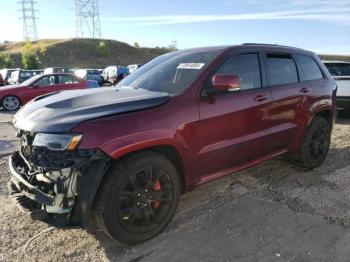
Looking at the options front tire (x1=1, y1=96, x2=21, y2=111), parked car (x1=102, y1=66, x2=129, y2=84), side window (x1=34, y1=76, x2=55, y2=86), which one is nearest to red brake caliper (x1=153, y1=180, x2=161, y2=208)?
side window (x1=34, y1=76, x2=55, y2=86)

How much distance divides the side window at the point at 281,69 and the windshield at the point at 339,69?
673cm

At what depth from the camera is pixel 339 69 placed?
11.6 metres

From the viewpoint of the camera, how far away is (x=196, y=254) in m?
3.52

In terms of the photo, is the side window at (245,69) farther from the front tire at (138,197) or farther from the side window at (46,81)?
the side window at (46,81)

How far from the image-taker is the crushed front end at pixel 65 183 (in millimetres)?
3219

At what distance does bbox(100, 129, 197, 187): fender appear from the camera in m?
3.33

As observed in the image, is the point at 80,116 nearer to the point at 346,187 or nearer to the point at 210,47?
the point at 210,47

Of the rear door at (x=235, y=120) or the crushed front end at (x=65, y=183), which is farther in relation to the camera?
the rear door at (x=235, y=120)

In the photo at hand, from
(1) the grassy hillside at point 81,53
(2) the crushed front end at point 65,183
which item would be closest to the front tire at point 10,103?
(2) the crushed front end at point 65,183

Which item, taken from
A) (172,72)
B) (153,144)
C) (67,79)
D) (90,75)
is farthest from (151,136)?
(90,75)

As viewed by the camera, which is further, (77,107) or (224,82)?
(224,82)

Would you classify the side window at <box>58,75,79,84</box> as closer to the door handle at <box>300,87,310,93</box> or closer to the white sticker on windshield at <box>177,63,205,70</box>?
the door handle at <box>300,87,310,93</box>

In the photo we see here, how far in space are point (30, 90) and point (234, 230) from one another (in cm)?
1294

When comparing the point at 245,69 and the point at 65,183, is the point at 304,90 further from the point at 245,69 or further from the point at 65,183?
the point at 65,183
